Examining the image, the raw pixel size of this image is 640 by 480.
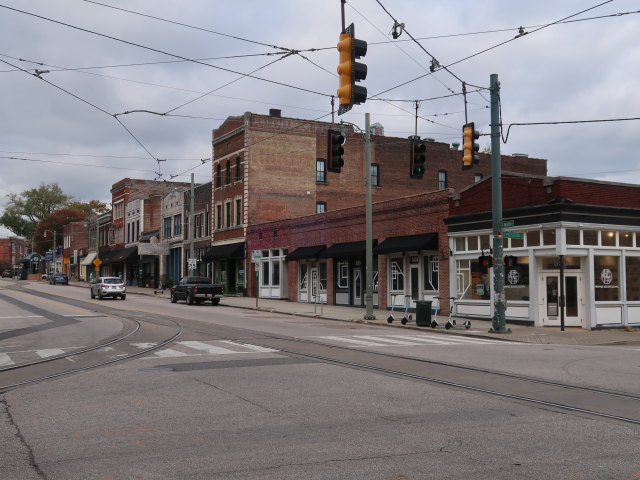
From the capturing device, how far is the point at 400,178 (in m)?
52.2

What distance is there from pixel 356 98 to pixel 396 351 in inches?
247

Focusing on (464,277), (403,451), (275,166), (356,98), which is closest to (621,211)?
(464,277)

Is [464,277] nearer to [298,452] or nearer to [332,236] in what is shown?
[332,236]

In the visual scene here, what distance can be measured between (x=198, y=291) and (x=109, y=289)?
30.9 ft

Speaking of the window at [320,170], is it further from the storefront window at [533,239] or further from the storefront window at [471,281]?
the storefront window at [533,239]

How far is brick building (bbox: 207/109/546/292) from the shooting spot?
47.3 metres

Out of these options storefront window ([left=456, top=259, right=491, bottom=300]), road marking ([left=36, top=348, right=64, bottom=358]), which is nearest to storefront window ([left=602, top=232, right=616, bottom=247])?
storefront window ([left=456, top=259, right=491, bottom=300])

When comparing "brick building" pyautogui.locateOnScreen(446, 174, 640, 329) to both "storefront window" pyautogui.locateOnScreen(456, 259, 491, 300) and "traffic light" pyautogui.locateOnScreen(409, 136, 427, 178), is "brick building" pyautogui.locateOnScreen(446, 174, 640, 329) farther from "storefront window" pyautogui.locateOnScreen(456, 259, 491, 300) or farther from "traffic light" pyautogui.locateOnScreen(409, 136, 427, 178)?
"traffic light" pyautogui.locateOnScreen(409, 136, 427, 178)

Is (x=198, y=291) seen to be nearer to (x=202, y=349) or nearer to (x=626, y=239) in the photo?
(x=626, y=239)

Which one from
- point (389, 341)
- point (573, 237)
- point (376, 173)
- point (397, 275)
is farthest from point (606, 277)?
point (376, 173)

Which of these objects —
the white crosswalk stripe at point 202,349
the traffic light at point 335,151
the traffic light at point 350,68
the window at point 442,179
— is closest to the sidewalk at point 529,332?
the traffic light at point 335,151

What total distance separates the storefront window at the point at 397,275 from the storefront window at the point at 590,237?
989 centimetres

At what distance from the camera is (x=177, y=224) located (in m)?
60.7

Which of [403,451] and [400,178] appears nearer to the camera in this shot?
[403,451]
